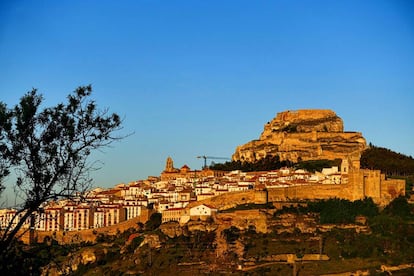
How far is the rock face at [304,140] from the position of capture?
61.3 m

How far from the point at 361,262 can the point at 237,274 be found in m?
5.86

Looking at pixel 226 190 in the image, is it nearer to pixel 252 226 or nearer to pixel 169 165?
pixel 252 226

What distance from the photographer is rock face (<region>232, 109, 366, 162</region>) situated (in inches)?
2414

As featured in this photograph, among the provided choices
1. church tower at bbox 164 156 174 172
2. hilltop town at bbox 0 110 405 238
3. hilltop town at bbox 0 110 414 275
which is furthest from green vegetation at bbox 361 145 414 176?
church tower at bbox 164 156 174 172

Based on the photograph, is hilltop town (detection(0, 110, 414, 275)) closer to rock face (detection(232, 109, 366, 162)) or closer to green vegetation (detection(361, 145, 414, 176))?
green vegetation (detection(361, 145, 414, 176))

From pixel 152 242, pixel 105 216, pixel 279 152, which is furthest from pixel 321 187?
pixel 279 152

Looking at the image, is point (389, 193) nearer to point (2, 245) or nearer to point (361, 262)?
point (361, 262)

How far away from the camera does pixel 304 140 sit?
6322cm

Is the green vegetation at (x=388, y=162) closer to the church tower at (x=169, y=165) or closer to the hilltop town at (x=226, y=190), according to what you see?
the hilltop town at (x=226, y=190)

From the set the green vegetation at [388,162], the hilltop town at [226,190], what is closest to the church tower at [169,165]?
the hilltop town at [226,190]

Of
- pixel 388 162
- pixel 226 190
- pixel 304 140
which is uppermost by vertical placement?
pixel 304 140

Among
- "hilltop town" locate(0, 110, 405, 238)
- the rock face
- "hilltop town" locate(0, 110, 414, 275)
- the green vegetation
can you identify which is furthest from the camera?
the rock face

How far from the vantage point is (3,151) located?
25.3 feet

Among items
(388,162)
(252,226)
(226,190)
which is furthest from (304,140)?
(252,226)
